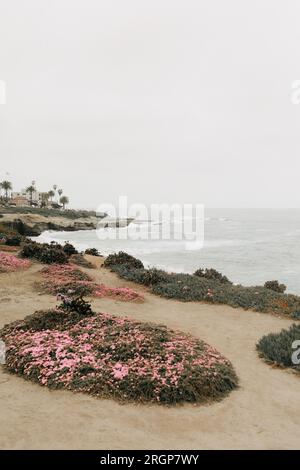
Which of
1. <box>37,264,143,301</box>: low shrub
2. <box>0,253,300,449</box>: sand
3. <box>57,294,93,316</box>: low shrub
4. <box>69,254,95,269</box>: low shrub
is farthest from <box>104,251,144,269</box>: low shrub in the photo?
<box>0,253,300,449</box>: sand

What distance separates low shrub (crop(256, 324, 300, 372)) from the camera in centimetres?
1077

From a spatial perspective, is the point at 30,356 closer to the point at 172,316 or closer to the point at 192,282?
the point at 172,316

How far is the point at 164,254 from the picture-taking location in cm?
4672

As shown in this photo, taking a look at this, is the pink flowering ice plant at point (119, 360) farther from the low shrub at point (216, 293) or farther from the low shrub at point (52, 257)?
the low shrub at point (52, 257)

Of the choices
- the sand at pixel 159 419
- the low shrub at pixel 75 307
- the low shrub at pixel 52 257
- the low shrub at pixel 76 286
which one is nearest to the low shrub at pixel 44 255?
the low shrub at pixel 52 257

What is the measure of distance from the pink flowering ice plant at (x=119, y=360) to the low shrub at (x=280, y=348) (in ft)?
5.11

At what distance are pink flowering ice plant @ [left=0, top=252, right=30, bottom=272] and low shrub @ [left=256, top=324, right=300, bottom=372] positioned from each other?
1486 cm

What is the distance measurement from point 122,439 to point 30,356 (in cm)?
421

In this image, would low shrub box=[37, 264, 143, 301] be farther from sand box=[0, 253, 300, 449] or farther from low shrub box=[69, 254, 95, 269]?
sand box=[0, 253, 300, 449]

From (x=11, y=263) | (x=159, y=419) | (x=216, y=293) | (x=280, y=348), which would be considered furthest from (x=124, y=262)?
(x=159, y=419)

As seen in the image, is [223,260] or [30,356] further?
[223,260]

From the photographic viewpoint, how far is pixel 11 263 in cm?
2269

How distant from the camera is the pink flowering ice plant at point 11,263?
21.6 metres
